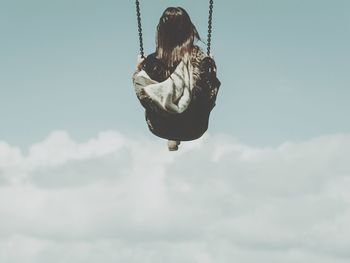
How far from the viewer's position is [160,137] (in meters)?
28.3

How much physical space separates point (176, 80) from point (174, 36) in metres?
0.62

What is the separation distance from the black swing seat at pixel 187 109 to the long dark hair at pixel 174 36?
0.57 feet

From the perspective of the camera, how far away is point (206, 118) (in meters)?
28.3

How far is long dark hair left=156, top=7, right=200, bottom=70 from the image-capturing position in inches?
1090

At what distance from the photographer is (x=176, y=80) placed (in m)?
27.8

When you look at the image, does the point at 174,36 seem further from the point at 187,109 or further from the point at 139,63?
the point at 187,109

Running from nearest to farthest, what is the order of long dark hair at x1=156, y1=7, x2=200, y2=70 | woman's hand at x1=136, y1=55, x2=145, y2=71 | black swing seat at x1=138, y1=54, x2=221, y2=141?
1. long dark hair at x1=156, y1=7, x2=200, y2=70
2. black swing seat at x1=138, y1=54, x2=221, y2=141
3. woman's hand at x1=136, y1=55, x2=145, y2=71

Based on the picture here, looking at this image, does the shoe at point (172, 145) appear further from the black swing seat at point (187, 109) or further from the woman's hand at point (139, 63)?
the woman's hand at point (139, 63)

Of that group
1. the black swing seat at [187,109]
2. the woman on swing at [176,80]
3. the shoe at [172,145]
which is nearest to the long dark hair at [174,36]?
the woman on swing at [176,80]

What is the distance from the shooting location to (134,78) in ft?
92.0

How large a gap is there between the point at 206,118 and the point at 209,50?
38.7 inches

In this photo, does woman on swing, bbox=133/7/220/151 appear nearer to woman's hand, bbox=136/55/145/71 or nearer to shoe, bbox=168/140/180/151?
woman's hand, bbox=136/55/145/71

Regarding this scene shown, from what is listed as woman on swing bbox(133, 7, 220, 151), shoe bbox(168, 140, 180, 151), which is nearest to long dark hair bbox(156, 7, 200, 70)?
woman on swing bbox(133, 7, 220, 151)

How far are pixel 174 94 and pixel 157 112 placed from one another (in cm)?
39
